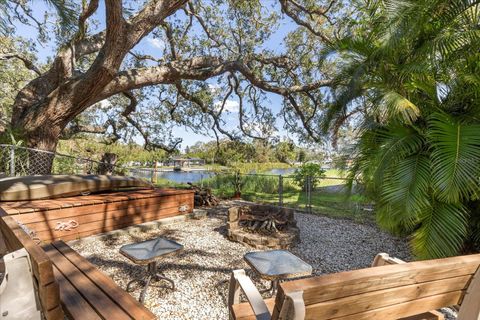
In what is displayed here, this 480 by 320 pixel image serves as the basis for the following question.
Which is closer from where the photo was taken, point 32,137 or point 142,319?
point 142,319

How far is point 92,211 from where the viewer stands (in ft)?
14.1

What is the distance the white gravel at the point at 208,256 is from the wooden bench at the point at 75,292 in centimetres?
89

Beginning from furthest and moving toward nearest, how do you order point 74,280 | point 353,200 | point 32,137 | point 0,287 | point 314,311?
point 353,200, point 32,137, point 74,280, point 0,287, point 314,311

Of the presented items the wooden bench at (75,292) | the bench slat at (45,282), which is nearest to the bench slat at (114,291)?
the wooden bench at (75,292)

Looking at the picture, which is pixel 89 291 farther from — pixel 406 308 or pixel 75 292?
pixel 406 308

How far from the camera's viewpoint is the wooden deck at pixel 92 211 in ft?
11.9

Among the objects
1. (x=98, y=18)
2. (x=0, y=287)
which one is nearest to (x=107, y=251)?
(x=0, y=287)

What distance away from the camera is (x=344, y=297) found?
111cm

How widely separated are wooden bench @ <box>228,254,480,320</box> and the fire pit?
2.74 m

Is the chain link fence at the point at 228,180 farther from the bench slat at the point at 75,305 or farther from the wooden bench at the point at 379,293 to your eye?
the bench slat at the point at 75,305

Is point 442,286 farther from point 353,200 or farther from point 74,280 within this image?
point 353,200

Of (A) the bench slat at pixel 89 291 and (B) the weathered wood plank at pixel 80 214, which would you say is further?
(B) the weathered wood plank at pixel 80 214

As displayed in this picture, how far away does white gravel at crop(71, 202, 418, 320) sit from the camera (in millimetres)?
2660

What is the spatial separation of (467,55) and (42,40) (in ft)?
40.4
